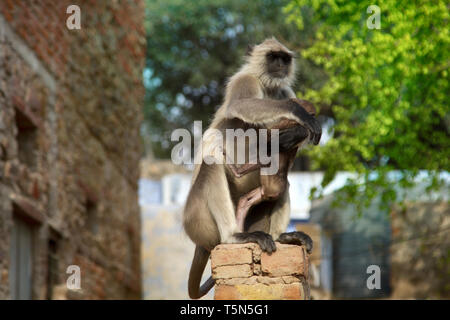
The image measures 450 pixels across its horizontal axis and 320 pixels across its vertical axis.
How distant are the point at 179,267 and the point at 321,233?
10.8ft

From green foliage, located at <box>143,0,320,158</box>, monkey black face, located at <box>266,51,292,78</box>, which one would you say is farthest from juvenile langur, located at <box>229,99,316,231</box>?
green foliage, located at <box>143,0,320,158</box>

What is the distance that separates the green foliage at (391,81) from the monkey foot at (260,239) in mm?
4742

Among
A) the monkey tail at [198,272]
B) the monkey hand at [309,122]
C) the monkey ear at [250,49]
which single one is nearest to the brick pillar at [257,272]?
the monkey tail at [198,272]

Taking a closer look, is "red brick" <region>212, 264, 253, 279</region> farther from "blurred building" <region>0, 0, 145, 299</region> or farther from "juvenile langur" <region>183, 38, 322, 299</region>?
"blurred building" <region>0, 0, 145, 299</region>

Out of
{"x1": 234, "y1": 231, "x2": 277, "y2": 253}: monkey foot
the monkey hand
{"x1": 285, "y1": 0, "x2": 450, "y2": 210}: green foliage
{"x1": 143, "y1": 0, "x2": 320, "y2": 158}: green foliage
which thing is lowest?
{"x1": 234, "y1": 231, "x2": 277, "y2": 253}: monkey foot

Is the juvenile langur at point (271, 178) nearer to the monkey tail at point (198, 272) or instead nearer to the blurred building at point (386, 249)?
the monkey tail at point (198, 272)

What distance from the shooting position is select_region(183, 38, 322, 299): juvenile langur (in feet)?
15.0

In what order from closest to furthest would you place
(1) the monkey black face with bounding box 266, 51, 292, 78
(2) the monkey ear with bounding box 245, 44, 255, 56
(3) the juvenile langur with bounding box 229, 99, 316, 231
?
(3) the juvenile langur with bounding box 229, 99, 316, 231 < (1) the monkey black face with bounding box 266, 51, 292, 78 < (2) the monkey ear with bounding box 245, 44, 255, 56

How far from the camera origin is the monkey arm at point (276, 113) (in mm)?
4555

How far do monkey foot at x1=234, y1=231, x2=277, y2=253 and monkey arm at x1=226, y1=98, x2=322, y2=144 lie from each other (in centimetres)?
62

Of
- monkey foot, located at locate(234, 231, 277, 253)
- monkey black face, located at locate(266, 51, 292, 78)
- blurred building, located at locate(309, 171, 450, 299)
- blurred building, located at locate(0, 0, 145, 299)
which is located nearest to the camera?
monkey foot, located at locate(234, 231, 277, 253)

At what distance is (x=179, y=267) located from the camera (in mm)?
15359
